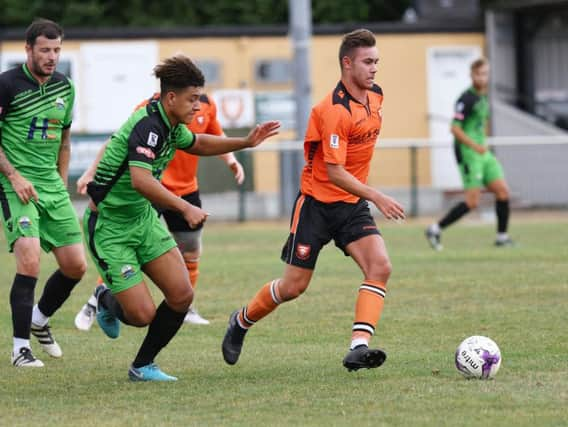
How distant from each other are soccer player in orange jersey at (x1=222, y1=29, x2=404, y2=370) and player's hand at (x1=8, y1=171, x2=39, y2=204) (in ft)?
4.88

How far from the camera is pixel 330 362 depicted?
7.84m

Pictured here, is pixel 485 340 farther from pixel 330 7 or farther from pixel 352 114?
pixel 330 7

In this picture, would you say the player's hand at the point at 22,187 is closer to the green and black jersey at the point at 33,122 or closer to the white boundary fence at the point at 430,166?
the green and black jersey at the point at 33,122

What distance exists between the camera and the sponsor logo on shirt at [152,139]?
22.5 feet

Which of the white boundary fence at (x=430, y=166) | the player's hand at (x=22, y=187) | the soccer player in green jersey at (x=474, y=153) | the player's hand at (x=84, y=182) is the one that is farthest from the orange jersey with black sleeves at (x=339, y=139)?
the white boundary fence at (x=430, y=166)

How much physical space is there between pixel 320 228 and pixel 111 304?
1415mm

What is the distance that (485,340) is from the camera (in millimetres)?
7055

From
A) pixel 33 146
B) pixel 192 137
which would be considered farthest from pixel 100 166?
pixel 33 146

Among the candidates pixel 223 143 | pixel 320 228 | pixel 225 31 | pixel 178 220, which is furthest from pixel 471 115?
pixel 225 31

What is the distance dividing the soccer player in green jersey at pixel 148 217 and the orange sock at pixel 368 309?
982 millimetres

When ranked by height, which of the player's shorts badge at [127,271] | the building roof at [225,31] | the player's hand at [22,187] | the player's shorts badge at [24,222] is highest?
the building roof at [225,31]

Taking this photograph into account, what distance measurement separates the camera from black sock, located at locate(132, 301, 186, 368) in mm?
7199

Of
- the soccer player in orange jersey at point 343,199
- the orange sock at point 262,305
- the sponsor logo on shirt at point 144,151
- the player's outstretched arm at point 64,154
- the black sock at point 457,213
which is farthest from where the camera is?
the black sock at point 457,213

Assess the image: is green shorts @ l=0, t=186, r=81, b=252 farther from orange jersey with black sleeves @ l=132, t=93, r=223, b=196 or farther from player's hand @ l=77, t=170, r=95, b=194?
orange jersey with black sleeves @ l=132, t=93, r=223, b=196
